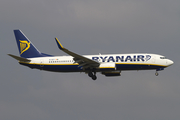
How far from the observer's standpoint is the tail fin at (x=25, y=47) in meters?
67.3

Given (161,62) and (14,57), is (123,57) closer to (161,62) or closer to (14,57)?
(161,62)

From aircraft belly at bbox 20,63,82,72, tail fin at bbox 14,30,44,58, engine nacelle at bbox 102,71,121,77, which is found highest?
tail fin at bbox 14,30,44,58

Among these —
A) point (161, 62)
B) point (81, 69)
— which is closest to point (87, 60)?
point (81, 69)

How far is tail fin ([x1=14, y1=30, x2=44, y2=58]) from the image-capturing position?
67.3 m

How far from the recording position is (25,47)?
68125 millimetres

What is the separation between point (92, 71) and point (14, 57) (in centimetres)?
1493

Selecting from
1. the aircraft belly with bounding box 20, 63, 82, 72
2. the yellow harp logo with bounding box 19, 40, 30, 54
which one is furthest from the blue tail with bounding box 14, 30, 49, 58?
the aircraft belly with bounding box 20, 63, 82, 72

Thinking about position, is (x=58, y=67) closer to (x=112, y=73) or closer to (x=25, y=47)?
(x=25, y=47)

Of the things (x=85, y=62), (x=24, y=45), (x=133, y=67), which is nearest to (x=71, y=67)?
(x=85, y=62)

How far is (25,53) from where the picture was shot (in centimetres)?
6762

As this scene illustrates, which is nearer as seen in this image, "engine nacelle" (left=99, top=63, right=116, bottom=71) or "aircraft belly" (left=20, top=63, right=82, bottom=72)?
"engine nacelle" (left=99, top=63, right=116, bottom=71)

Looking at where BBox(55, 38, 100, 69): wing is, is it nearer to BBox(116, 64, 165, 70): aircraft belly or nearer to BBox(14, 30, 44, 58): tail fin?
BBox(116, 64, 165, 70): aircraft belly

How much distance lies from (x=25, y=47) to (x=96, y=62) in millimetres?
16557

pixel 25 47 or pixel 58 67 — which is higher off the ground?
pixel 25 47
